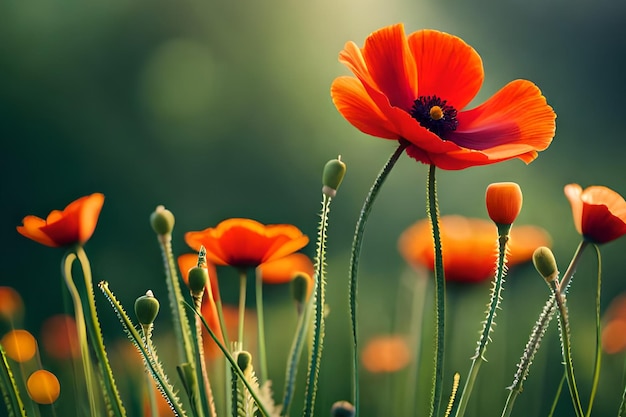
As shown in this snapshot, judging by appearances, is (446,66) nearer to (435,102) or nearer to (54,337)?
(435,102)

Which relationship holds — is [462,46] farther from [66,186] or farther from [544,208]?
[66,186]

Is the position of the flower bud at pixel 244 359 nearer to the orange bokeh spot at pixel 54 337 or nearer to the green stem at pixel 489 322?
the green stem at pixel 489 322

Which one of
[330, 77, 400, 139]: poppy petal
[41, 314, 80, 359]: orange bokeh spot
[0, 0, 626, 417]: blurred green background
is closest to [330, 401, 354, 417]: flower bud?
[330, 77, 400, 139]: poppy petal

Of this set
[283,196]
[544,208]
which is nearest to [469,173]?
[544,208]

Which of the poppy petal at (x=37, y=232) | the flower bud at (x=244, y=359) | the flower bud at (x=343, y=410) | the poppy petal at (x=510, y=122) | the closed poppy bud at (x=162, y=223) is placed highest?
the poppy petal at (x=510, y=122)

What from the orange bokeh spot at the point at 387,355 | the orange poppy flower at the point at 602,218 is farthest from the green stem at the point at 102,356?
the orange bokeh spot at the point at 387,355

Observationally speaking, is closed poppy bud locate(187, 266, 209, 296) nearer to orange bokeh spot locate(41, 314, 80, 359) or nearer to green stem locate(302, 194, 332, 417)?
green stem locate(302, 194, 332, 417)

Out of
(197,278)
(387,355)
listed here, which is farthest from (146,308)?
(387,355)
